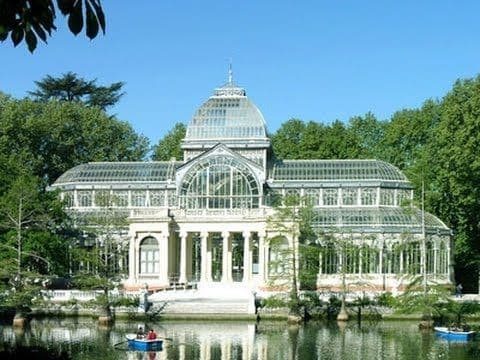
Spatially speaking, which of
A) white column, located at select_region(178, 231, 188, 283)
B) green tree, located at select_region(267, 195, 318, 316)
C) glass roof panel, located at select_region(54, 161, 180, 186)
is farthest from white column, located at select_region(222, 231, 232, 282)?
green tree, located at select_region(267, 195, 318, 316)

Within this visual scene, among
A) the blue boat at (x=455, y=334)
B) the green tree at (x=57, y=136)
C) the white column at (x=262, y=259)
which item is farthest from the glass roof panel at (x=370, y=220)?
the green tree at (x=57, y=136)

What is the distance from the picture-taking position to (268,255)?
63.0 metres

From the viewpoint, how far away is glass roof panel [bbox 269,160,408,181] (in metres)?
67.1

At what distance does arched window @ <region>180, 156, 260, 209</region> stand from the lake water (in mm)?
15822

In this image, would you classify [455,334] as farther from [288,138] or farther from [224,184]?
[288,138]

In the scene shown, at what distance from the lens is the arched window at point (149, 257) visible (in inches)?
2522

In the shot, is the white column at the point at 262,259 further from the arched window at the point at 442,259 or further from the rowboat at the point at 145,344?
the rowboat at the point at 145,344

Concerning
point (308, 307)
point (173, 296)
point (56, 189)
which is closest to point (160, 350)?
point (308, 307)

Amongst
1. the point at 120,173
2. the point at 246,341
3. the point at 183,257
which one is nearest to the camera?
the point at 246,341

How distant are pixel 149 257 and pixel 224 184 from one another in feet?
25.1

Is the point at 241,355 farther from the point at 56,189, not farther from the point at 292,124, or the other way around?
the point at 292,124

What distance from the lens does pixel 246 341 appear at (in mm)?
41562

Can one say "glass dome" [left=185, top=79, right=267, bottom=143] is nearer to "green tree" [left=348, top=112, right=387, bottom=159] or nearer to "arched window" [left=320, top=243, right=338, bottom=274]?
"arched window" [left=320, top=243, right=338, bottom=274]

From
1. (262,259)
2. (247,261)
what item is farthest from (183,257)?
(262,259)
